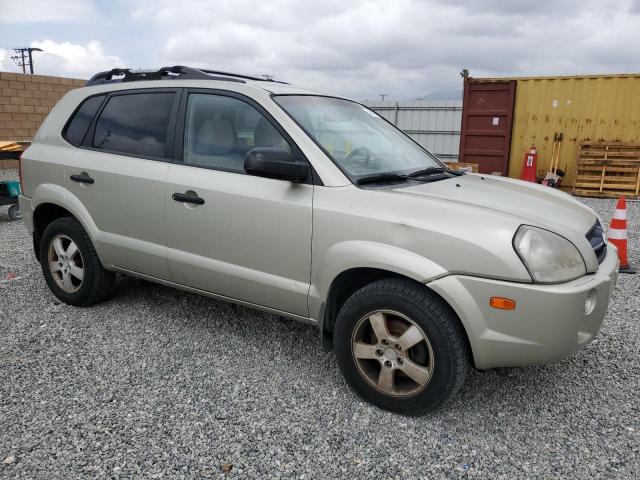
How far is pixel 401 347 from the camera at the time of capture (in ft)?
8.69

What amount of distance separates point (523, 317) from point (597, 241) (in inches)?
34.0

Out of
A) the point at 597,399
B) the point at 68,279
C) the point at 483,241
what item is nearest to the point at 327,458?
the point at 483,241

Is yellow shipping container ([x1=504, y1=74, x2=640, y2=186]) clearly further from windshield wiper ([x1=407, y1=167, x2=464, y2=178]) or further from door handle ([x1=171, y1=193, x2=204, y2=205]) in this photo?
door handle ([x1=171, y1=193, x2=204, y2=205])

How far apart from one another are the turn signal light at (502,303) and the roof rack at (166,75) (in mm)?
2092

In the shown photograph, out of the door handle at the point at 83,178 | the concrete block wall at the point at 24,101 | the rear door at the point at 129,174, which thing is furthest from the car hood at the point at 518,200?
the concrete block wall at the point at 24,101

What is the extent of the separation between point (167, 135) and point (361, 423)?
224cm

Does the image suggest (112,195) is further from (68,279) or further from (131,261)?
(68,279)

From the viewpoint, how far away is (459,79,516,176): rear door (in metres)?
12.0

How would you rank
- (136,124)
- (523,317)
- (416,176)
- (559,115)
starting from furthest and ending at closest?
(559,115) → (136,124) → (416,176) → (523,317)

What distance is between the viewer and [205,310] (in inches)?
166

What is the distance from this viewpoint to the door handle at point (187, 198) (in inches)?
127

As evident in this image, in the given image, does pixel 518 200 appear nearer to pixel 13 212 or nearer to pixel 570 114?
pixel 13 212

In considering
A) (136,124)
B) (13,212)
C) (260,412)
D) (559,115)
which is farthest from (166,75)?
(559,115)

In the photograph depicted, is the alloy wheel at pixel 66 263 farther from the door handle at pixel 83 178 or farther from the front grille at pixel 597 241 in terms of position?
the front grille at pixel 597 241
